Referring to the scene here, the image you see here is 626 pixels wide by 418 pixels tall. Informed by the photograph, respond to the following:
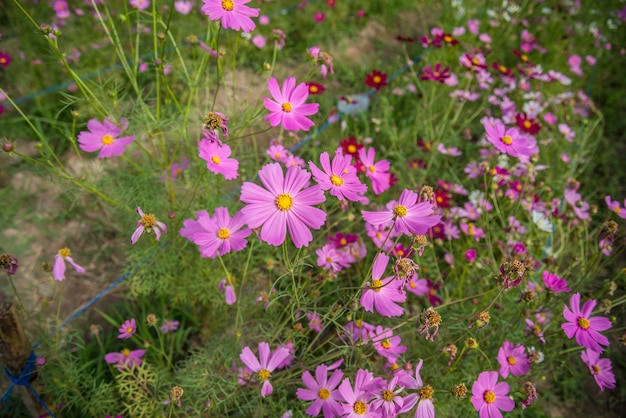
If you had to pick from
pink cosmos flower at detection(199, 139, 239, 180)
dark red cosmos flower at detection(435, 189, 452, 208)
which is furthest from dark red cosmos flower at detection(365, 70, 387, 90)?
pink cosmos flower at detection(199, 139, 239, 180)

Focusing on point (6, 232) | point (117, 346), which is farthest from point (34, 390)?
point (6, 232)

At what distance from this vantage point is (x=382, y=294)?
3.50ft

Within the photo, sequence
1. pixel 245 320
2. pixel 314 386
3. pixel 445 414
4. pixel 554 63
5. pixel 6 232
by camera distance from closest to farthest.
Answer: pixel 314 386, pixel 445 414, pixel 245 320, pixel 6 232, pixel 554 63

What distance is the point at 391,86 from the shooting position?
2.79m

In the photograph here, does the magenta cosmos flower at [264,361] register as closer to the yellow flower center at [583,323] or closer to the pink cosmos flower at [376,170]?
the pink cosmos flower at [376,170]

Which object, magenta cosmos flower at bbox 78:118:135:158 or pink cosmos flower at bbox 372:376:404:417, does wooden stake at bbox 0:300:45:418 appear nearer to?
magenta cosmos flower at bbox 78:118:135:158

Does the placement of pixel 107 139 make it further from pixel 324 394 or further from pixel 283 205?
pixel 324 394

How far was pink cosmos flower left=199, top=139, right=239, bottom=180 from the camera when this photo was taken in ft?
3.70

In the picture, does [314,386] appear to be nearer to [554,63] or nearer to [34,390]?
[34,390]

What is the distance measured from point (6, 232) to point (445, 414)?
6.50ft

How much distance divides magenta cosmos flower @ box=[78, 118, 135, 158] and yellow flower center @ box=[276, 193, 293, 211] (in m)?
0.64

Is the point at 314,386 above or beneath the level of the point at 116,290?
above

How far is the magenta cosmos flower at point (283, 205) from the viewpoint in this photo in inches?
36.2

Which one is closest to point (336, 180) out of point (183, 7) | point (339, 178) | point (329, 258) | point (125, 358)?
point (339, 178)
